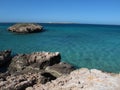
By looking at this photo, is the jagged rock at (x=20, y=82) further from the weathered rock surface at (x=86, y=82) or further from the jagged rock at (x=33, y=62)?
the jagged rock at (x=33, y=62)

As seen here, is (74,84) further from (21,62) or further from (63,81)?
(21,62)

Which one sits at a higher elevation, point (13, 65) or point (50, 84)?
point (50, 84)

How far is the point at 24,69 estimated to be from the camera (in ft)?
62.7

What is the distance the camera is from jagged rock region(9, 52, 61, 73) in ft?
63.5

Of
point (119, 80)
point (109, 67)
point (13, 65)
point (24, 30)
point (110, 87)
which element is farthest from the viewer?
point (24, 30)

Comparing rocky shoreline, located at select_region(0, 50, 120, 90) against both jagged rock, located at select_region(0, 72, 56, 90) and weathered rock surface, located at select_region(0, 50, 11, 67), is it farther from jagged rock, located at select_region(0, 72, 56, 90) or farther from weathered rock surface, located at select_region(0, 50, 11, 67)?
weathered rock surface, located at select_region(0, 50, 11, 67)

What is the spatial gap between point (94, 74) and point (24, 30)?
5826cm

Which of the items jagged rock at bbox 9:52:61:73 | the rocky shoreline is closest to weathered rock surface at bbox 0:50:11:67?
jagged rock at bbox 9:52:61:73

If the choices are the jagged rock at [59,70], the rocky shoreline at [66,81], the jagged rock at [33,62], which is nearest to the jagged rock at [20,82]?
the rocky shoreline at [66,81]

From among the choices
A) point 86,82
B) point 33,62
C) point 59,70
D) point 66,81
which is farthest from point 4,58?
point 86,82

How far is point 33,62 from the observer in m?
20.1

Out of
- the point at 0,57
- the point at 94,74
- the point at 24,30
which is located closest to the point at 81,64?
the point at 0,57

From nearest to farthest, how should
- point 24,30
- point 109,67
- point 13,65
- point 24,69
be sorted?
point 24,69
point 13,65
point 109,67
point 24,30

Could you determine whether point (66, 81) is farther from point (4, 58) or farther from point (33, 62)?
point (4, 58)
